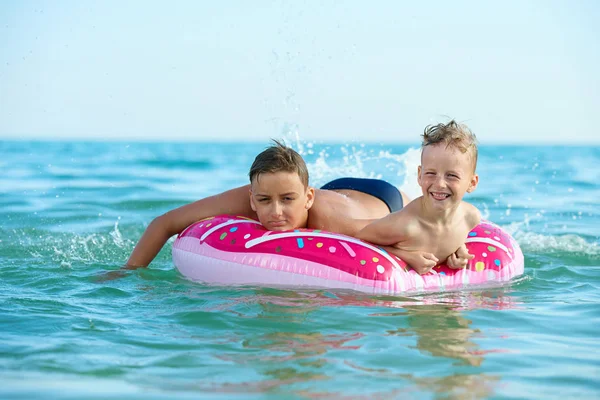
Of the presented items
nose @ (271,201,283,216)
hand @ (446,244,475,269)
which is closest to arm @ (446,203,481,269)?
hand @ (446,244,475,269)

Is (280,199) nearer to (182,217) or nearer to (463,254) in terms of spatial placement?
(182,217)

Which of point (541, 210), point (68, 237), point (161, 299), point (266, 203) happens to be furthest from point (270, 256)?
point (541, 210)

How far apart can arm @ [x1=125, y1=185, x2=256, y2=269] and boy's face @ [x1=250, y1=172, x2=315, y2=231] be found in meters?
0.41

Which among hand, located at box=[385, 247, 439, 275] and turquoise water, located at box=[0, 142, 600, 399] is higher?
hand, located at box=[385, 247, 439, 275]

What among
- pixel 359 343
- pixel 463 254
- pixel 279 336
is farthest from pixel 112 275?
pixel 463 254

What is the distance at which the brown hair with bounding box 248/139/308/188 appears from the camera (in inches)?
188

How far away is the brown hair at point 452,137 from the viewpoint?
445 centimetres

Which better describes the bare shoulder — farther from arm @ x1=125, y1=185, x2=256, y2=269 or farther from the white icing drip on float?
arm @ x1=125, y1=185, x2=256, y2=269

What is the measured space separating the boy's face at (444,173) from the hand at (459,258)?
472 millimetres

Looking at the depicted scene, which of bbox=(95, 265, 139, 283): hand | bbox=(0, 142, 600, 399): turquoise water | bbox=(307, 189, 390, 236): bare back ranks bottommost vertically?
bbox=(0, 142, 600, 399): turquoise water

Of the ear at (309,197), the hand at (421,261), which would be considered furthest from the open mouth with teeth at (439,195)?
the ear at (309,197)

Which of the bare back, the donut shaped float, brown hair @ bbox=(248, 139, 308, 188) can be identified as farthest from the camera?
the bare back

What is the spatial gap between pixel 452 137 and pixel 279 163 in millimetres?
1056

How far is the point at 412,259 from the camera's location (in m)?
4.71
